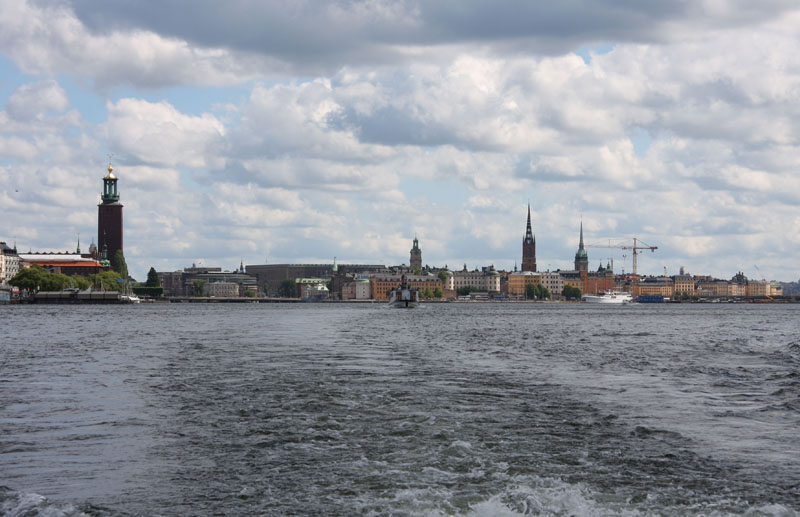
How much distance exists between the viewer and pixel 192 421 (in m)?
18.7

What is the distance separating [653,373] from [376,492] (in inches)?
783

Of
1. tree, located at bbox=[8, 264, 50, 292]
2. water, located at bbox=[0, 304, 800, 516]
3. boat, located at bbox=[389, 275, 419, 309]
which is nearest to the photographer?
water, located at bbox=[0, 304, 800, 516]

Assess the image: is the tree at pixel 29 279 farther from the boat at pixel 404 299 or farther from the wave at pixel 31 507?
the wave at pixel 31 507

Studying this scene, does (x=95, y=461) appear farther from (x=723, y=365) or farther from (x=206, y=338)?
(x=206, y=338)

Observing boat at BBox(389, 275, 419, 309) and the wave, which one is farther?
boat at BBox(389, 275, 419, 309)

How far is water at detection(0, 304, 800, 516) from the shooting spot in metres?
11.9

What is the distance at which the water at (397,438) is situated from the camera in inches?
469

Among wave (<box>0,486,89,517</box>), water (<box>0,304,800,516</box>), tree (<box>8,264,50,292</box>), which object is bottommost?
wave (<box>0,486,89,517</box>)

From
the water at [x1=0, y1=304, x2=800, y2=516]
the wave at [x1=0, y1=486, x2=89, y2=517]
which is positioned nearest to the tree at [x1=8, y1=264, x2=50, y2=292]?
the water at [x1=0, y1=304, x2=800, y2=516]

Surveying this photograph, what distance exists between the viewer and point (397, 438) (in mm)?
16406

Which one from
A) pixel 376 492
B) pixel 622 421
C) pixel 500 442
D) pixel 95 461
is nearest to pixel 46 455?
pixel 95 461

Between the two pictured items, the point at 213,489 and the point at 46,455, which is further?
the point at 46,455

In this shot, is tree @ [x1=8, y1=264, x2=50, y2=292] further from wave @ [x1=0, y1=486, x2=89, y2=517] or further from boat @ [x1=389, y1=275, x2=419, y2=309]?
wave @ [x1=0, y1=486, x2=89, y2=517]

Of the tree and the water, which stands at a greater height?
the tree
